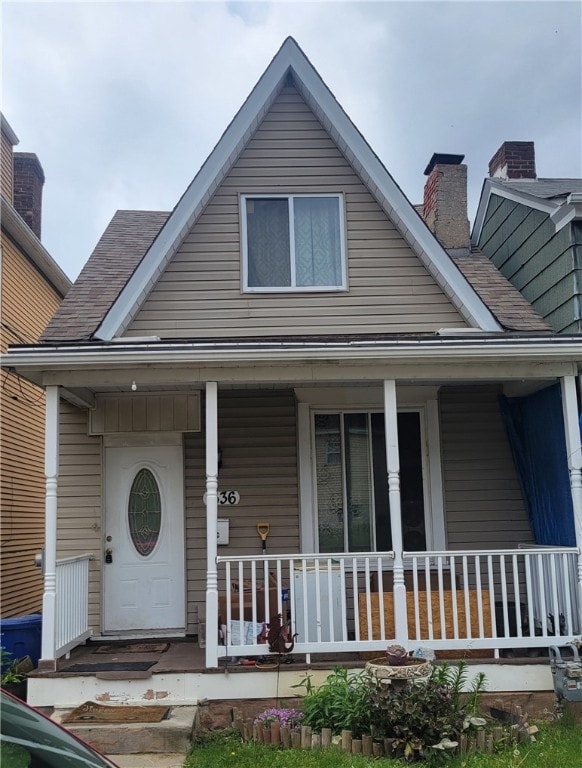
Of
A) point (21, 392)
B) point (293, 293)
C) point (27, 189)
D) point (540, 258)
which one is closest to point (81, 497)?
point (21, 392)

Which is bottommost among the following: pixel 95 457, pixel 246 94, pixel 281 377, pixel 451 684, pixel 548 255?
pixel 451 684

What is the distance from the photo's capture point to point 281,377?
713 centimetres

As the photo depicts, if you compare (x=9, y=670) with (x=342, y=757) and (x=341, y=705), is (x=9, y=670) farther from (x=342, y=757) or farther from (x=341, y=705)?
(x=342, y=757)

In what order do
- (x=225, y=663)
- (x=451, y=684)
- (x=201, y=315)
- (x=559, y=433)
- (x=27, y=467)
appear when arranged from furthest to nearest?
(x=27, y=467), (x=201, y=315), (x=559, y=433), (x=225, y=663), (x=451, y=684)

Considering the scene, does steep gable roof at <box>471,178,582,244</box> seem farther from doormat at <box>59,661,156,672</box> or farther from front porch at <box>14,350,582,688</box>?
doormat at <box>59,661,156,672</box>

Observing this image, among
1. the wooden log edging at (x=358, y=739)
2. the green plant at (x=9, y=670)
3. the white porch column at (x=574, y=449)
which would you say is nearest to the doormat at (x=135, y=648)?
the green plant at (x=9, y=670)

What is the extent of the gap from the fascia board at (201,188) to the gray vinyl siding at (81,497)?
1.35 m

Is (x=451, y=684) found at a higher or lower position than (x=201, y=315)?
lower

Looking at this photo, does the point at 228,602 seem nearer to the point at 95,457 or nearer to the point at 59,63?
the point at 95,457

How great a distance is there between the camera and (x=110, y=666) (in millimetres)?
6918

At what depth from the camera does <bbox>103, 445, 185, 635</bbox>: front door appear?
8477mm

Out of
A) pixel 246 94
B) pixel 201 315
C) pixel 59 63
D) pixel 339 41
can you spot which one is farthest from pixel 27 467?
pixel 339 41

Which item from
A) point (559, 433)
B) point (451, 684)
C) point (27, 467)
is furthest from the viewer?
point (27, 467)

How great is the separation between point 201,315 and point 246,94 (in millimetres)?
2617
